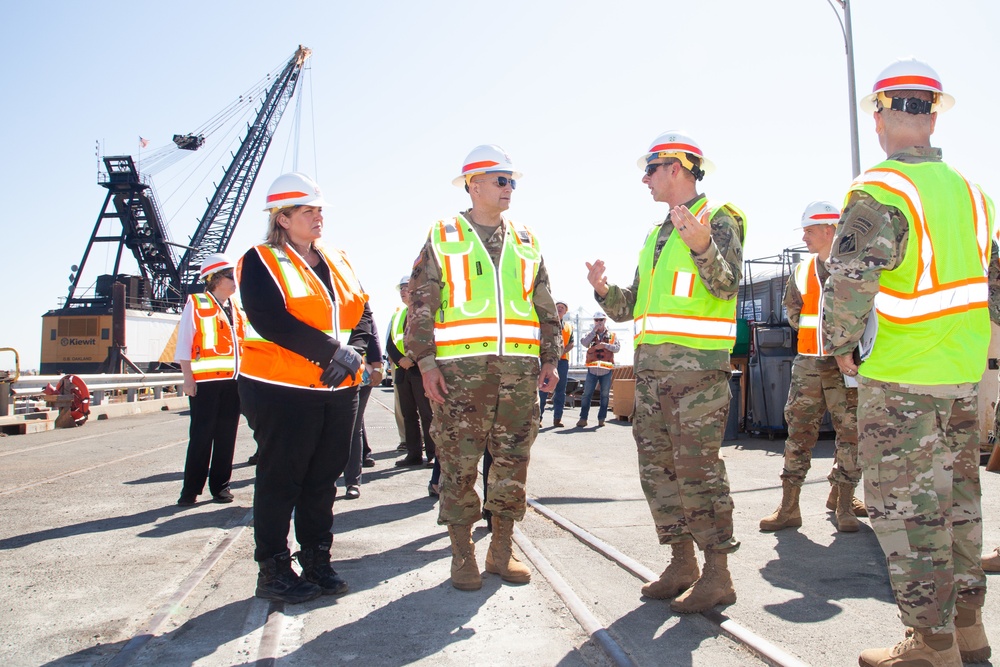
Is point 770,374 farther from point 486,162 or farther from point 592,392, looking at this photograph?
point 486,162

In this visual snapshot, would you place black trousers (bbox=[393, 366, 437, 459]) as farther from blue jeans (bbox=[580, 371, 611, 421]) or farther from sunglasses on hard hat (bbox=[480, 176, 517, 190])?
blue jeans (bbox=[580, 371, 611, 421])

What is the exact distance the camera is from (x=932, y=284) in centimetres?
255

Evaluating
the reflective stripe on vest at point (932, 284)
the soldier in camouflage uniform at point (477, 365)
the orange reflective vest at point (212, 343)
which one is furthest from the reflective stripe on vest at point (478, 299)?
the orange reflective vest at point (212, 343)

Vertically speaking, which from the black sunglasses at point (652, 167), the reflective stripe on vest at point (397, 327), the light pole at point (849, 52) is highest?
the light pole at point (849, 52)

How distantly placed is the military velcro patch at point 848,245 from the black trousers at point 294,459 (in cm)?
231

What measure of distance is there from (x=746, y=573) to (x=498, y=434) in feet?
4.78

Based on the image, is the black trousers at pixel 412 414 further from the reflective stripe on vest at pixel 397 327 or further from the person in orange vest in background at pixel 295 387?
the person in orange vest in background at pixel 295 387

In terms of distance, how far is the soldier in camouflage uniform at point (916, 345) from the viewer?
8.13ft

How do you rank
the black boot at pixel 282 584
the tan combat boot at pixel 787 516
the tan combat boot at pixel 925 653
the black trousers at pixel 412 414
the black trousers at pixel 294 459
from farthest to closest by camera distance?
the black trousers at pixel 412 414, the tan combat boot at pixel 787 516, the black trousers at pixel 294 459, the black boot at pixel 282 584, the tan combat boot at pixel 925 653

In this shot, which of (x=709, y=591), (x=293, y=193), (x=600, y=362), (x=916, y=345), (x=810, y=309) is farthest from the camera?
(x=600, y=362)

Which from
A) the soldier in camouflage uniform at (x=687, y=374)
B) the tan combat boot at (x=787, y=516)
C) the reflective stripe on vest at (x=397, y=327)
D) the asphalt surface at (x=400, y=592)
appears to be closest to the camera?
the asphalt surface at (x=400, y=592)

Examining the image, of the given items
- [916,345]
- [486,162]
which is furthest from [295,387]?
[916,345]

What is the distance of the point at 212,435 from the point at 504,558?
3.27 metres

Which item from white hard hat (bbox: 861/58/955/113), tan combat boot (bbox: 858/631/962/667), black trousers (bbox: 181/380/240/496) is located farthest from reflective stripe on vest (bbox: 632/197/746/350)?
black trousers (bbox: 181/380/240/496)
